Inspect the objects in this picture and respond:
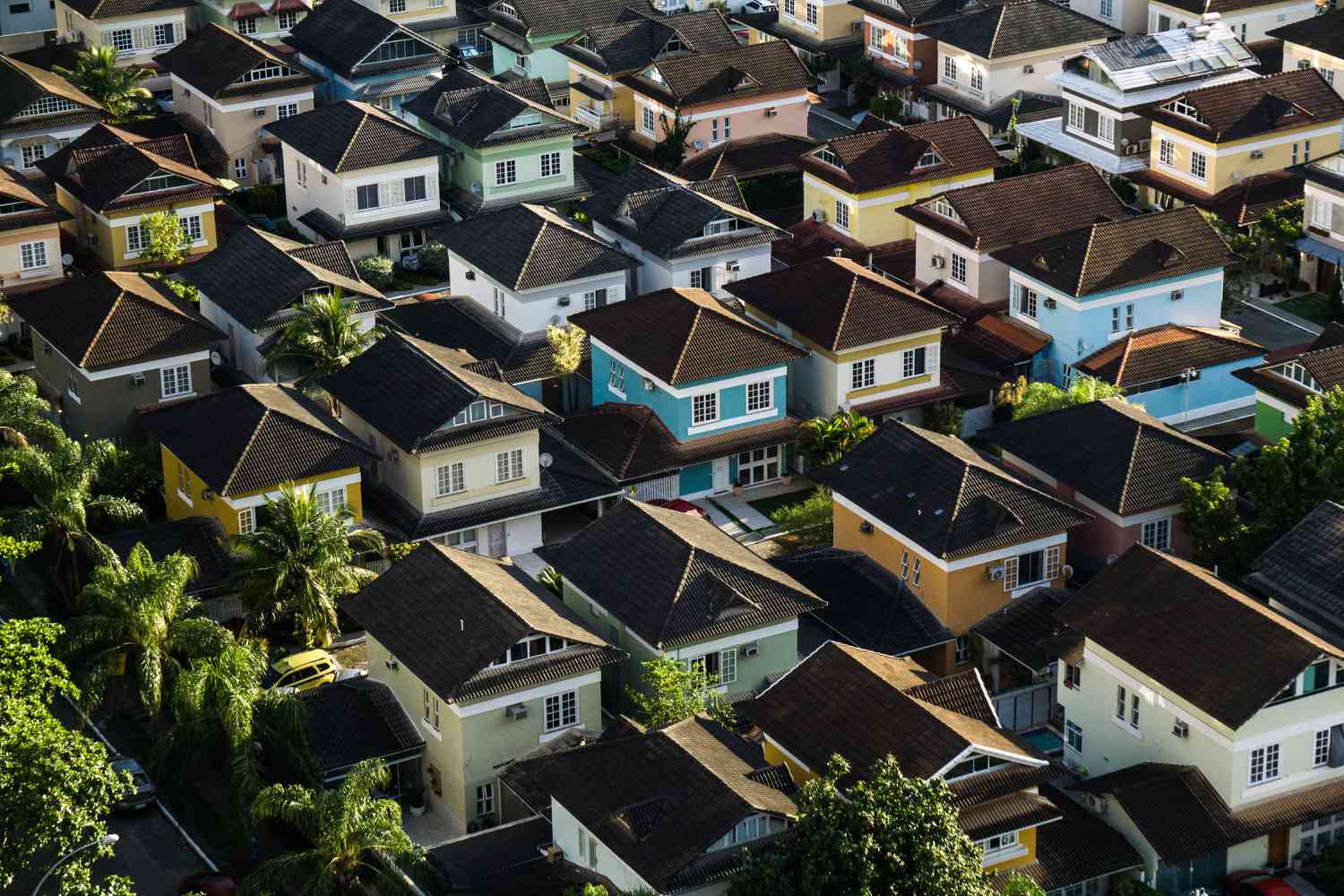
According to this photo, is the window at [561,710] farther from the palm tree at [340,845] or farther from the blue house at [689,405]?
the blue house at [689,405]

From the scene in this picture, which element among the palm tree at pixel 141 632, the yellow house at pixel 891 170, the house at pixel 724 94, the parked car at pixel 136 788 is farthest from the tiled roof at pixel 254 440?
the house at pixel 724 94

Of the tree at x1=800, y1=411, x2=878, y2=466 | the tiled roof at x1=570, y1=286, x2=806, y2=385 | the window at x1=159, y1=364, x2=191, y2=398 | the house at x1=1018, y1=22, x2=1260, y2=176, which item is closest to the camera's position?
the tiled roof at x1=570, y1=286, x2=806, y2=385

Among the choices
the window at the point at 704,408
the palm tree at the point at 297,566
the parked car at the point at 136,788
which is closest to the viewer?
the parked car at the point at 136,788

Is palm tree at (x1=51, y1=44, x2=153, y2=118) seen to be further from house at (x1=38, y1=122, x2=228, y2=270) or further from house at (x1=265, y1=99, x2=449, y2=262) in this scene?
house at (x1=265, y1=99, x2=449, y2=262)

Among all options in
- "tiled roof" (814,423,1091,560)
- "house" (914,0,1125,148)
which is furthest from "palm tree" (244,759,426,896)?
"house" (914,0,1125,148)

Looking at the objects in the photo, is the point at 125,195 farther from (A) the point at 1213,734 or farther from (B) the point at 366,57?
(A) the point at 1213,734

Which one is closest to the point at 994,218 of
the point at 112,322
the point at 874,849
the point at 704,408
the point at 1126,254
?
the point at 1126,254

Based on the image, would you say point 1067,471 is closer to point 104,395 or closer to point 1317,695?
point 1317,695
